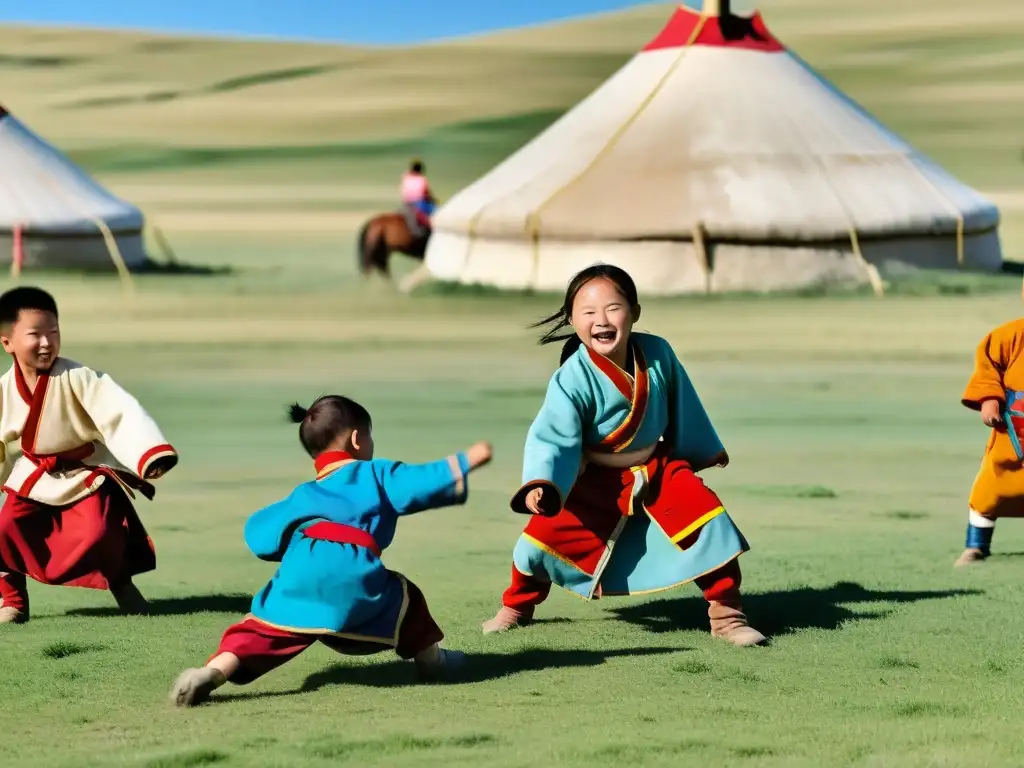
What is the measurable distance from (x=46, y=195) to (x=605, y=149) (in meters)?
5.47

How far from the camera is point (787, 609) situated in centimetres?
452

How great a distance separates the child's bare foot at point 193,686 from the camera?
354 cm

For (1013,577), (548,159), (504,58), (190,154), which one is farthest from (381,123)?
(1013,577)

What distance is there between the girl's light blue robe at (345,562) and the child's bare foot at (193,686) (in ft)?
0.63

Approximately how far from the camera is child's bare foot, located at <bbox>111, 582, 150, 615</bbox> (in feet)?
15.4

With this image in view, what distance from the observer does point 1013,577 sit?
4945mm

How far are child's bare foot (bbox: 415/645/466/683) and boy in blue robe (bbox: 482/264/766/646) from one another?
0.46 m

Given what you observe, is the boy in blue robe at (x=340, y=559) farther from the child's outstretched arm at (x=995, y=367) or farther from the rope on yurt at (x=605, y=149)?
the rope on yurt at (x=605, y=149)

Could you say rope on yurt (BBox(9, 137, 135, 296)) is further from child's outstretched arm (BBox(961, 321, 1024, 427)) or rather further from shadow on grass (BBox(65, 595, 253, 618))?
child's outstretched arm (BBox(961, 321, 1024, 427))

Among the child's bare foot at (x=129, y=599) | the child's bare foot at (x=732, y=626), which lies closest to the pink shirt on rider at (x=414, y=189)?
the child's bare foot at (x=129, y=599)

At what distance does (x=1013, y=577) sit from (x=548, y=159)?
11.1 meters

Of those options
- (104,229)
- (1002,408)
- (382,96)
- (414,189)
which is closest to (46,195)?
(104,229)

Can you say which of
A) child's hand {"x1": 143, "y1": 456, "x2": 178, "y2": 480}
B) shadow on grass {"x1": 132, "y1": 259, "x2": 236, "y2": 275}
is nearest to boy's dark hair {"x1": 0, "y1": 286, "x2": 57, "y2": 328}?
child's hand {"x1": 143, "y1": 456, "x2": 178, "y2": 480}

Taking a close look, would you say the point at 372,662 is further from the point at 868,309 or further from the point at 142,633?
the point at 868,309
